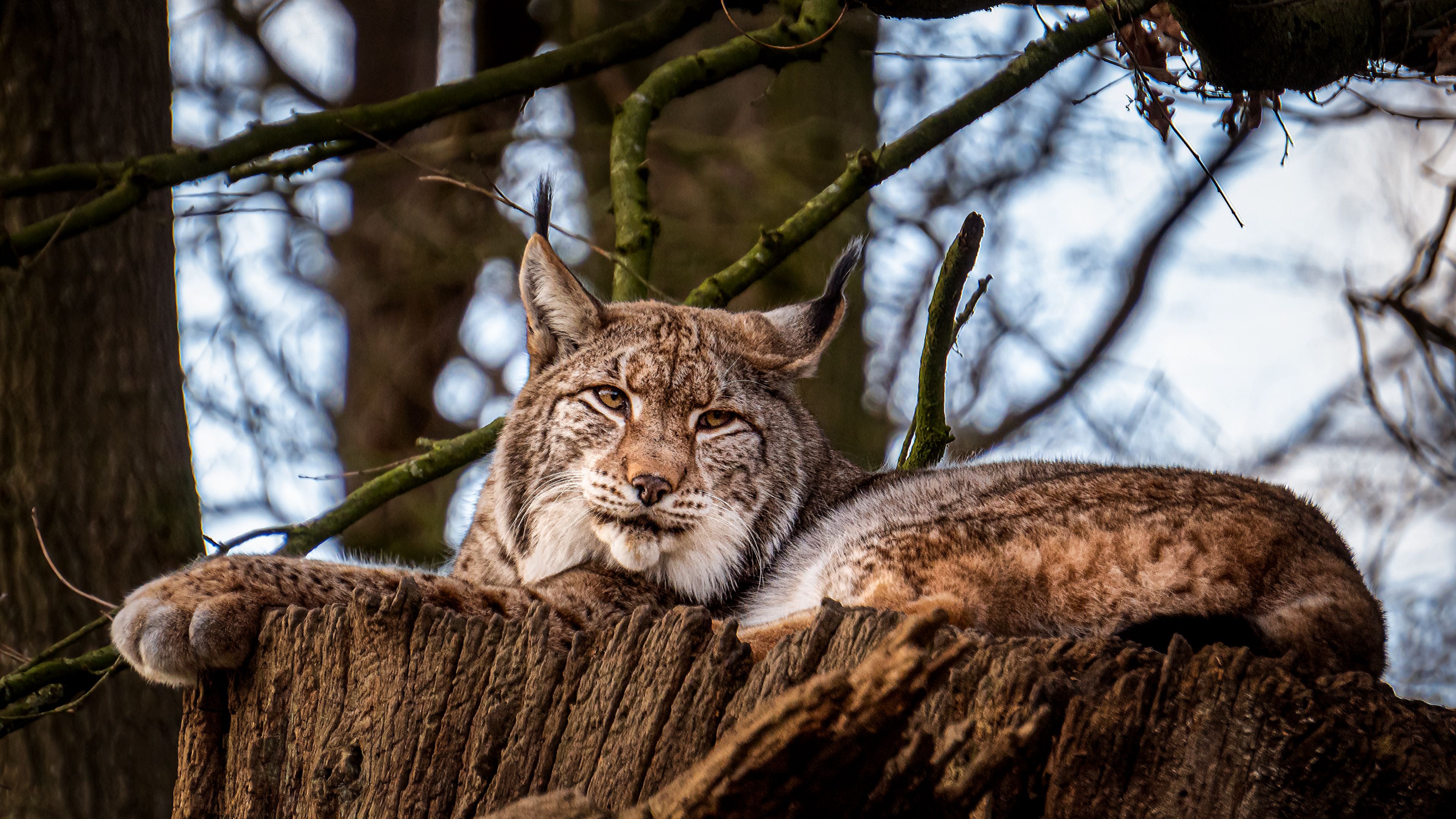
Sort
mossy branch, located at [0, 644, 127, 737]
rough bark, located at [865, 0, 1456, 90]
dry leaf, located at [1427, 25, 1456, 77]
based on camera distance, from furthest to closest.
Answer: dry leaf, located at [1427, 25, 1456, 77] → mossy branch, located at [0, 644, 127, 737] → rough bark, located at [865, 0, 1456, 90]

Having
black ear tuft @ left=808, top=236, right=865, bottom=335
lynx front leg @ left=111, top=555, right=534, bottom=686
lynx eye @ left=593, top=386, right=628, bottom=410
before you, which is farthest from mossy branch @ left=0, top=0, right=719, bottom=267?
lynx front leg @ left=111, top=555, right=534, bottom=686

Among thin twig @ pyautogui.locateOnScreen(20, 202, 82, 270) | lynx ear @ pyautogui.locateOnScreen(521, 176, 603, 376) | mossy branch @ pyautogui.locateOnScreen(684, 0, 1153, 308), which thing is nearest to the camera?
thin twig @ pyautogui.locateOnScreen(20, 202, 82, 270)

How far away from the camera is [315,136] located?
4.35 metres

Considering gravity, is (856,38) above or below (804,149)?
above

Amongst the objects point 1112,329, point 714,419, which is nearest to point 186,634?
point 714,419

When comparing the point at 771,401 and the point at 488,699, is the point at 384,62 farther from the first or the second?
the point at 488,699

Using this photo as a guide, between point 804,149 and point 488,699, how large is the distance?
581cm

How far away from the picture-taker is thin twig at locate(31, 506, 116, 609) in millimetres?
3973

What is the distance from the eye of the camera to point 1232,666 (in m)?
2.25

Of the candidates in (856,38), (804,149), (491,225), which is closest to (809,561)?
(804,149)

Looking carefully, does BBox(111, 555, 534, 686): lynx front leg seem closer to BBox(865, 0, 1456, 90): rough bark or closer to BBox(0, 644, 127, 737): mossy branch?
BBox(0, 644, 127, 737): mossy branch

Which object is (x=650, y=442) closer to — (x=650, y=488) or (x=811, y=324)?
(x=650, y=488)

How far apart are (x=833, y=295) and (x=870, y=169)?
0.48 meters

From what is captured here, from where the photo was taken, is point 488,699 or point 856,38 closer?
point 488,699
